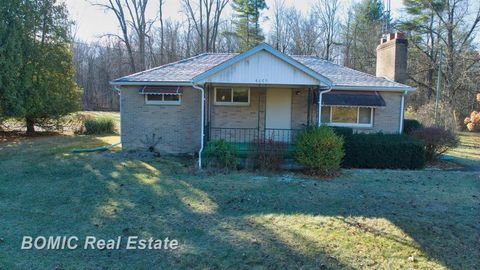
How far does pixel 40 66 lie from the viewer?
18.4 meters

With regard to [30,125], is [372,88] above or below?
above

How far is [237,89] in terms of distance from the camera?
1348 cm

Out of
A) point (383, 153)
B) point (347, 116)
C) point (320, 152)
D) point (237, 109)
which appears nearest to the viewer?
point (320, 152)

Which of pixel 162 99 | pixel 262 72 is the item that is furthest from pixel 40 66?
pixel 262 72

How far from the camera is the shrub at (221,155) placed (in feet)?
35.0

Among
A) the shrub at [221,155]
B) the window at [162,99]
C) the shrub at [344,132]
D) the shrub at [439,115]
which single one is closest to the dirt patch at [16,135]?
the window at [162,99]

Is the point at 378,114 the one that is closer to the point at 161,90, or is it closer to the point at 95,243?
the point at 161,90

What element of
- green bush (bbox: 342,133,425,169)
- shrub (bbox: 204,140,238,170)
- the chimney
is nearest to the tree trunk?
shrub (bbox: 204,140,238,170)

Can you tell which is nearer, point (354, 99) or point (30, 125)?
point (354, 99)

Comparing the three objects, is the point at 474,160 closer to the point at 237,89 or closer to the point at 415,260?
the point at 237,89

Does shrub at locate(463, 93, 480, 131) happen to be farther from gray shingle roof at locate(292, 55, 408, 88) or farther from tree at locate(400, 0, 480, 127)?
gray shingle roof at locate(292, 55, 408, 88)

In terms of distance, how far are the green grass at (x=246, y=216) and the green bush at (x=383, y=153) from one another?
32.6 inches

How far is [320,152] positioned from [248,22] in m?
27.5

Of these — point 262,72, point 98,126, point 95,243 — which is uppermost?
point 262,72
